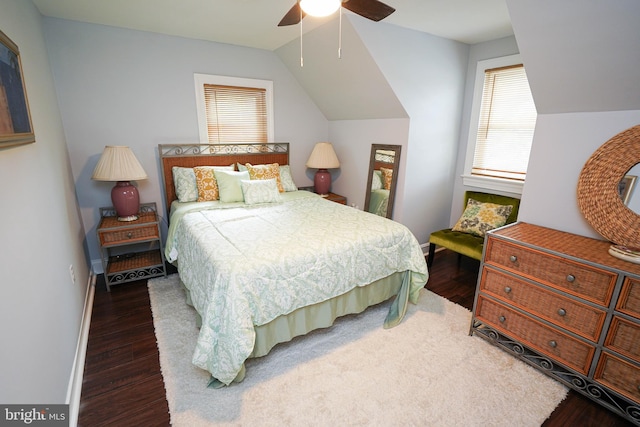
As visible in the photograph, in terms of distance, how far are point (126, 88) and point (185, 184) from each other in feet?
3.70

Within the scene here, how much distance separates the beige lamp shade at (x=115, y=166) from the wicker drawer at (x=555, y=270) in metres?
3.17

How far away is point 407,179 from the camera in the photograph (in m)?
3.54

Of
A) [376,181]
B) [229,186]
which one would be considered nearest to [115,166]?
[229,186]

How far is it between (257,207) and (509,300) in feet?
7.65

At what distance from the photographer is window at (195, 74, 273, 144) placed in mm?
3588

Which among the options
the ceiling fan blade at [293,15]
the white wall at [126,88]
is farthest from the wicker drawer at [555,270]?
the white wall at [126,88]

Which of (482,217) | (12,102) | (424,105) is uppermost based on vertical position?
(424,105)

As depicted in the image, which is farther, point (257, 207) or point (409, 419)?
point (257, 207)

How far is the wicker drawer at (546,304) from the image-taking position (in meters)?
1.75

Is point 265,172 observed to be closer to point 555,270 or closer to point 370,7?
point 370,7

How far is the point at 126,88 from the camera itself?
3.17 meters

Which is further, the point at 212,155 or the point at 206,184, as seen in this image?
the point at 212,155

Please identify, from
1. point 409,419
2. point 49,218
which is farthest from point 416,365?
point 49,218

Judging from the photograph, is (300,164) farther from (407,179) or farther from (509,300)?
(509,300)
